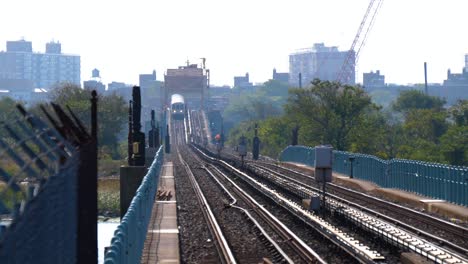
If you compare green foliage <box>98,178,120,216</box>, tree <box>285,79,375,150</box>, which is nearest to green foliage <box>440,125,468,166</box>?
tree <box>285,79,375,150</box>

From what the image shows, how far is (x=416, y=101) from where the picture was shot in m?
160

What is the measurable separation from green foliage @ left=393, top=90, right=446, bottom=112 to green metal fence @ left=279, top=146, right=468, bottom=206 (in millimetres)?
108418

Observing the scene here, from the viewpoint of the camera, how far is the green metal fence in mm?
29984

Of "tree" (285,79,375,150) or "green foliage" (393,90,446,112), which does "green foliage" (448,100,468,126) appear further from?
"green foliage" (393,90,446,112)

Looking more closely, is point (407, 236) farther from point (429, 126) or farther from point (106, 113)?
point (106, 113)

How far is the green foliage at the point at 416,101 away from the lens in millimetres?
156750

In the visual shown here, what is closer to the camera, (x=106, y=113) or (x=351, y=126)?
(x=351, y=126)

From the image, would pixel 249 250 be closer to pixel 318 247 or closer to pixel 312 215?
pixel 318 247

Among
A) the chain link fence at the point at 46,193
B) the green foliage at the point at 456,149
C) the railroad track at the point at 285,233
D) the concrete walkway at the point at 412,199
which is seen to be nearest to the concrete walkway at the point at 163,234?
the railroad track at the point at 285,233

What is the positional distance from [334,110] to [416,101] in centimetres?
7467

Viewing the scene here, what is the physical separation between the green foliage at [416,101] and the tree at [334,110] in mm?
68499

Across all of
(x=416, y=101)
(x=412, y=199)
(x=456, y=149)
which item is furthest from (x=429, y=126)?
(x=412, y=199)

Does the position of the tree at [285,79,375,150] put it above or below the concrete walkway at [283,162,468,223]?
above

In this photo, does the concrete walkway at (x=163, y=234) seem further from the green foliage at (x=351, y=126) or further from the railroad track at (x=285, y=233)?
the green foliage at (x=351, y=126)
